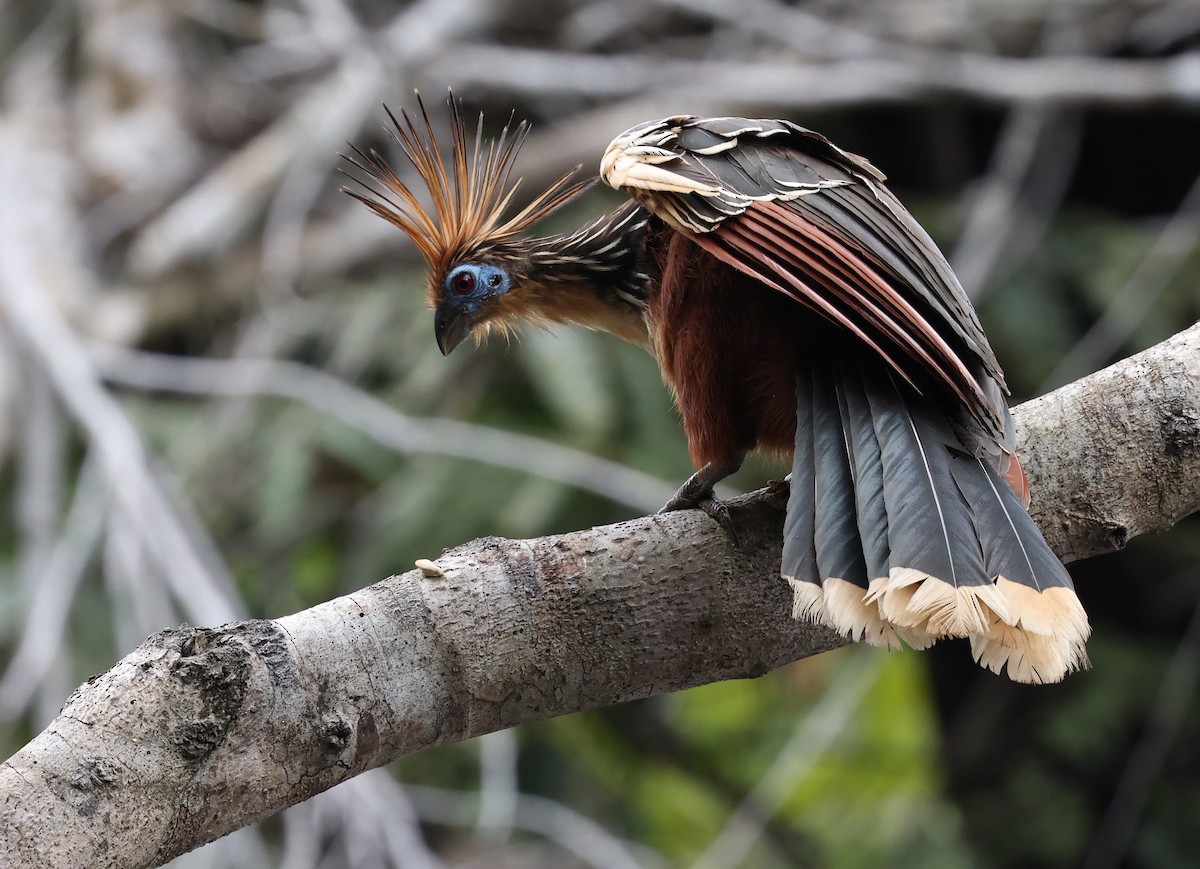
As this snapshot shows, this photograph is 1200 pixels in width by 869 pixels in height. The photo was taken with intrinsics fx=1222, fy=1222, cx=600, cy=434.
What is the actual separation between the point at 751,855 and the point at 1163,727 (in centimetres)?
173

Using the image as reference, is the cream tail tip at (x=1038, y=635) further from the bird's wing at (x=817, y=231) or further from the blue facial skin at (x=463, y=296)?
the blue facial skin at (x=463, y=296)

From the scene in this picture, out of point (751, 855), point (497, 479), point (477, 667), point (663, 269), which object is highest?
point (663, 269)

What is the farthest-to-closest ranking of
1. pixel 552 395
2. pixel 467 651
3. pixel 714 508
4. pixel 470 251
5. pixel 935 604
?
1. pixel 552 395
2. pixel 470 251
3. pixel 714 508
4. pixel 467 651
5. pixel 935 604

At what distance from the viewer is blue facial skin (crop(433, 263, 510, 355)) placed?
298 cm

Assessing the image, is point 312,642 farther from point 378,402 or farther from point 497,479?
point 378,402

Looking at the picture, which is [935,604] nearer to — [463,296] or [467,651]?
[467,651]

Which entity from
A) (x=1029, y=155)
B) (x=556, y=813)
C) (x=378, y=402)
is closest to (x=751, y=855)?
(x=556, y=813)

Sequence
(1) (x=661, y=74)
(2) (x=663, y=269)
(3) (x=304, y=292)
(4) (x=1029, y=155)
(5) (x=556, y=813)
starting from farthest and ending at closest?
Answer: (3) (x=304, y=292)
(1) (x=661, y=74)
(4) (x=1029, y=155)
(5) (x=556, y=813)
(2) (x=663, y=269)

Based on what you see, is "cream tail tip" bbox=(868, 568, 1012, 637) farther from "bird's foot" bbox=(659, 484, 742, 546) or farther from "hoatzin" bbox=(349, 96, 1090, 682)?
"bird's foot" bbox=(659, 484, 742, 546)

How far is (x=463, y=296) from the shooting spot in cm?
300

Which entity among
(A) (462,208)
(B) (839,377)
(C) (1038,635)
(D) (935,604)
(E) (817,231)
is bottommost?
(C) (1038,635)

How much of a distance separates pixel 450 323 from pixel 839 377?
1220 millimetres

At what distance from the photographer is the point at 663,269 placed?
2625mm

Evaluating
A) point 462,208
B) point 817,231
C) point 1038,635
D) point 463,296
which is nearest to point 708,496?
point 817,231
